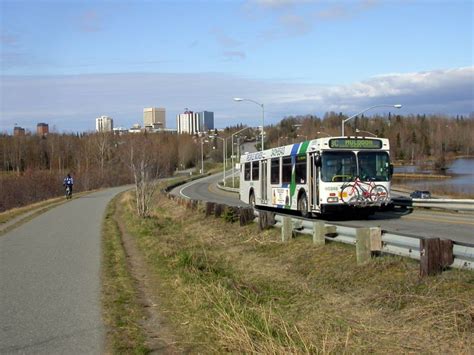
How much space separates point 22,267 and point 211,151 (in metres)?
164

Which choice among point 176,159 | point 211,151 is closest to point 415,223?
point 176,159

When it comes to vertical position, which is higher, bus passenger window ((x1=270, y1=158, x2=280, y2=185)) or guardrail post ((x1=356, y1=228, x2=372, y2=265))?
bus passenger window ((x1=270, y1=158, x2=280, y2=185))

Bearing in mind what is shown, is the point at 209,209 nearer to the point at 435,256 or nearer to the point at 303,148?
the point at 303,148

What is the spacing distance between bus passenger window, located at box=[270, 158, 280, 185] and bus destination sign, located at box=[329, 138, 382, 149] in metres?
4.60

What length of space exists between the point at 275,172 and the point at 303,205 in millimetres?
3664

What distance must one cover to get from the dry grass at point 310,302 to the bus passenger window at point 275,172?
9.83 m

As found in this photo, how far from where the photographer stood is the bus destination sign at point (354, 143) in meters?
19.7

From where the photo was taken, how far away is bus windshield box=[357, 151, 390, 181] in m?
19.8

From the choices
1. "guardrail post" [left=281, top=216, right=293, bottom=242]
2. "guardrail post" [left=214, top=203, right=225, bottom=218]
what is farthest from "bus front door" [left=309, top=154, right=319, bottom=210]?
"guardrail post" [left=281, top=216, right=293, bottom=242]

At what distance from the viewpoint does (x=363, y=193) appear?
19.6 metres

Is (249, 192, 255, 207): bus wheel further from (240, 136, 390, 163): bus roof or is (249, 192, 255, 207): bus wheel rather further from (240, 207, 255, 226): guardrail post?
(240, 207, 255, 226): guardrail post

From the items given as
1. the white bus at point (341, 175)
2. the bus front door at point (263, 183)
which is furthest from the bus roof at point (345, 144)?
the bus front door at point (263, 183)

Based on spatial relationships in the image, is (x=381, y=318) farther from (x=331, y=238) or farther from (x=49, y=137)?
(x=49, y=137)

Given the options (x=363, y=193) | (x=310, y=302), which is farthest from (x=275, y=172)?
(x=310, y=302)
